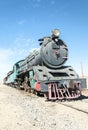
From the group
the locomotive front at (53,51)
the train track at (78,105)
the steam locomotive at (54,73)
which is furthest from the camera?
the locomotive front at (53,51)

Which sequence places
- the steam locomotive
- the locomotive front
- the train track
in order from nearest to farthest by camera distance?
the train track → the steam locomotive → the locomotive front

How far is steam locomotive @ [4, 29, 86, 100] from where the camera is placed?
54.4ft

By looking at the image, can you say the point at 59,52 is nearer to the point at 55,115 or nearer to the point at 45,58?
the point at 45,58

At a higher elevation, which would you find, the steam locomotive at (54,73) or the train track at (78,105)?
the steam locomotive at (54,73)

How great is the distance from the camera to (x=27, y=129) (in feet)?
25.8

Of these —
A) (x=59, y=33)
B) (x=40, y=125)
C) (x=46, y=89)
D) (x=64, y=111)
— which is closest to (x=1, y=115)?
(x=40, y=125)

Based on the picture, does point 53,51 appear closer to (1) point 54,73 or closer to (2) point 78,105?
(1) point 54,73

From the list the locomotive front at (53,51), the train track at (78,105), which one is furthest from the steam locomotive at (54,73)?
the train track at (78,105)

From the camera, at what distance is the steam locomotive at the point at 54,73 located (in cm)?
1658

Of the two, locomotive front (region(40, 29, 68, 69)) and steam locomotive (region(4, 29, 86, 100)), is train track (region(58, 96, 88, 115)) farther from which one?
locomotive front (region(40, 29, 68, 69))

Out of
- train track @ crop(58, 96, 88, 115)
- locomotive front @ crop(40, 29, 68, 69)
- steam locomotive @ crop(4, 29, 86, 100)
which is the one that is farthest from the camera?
locomotive front @ crop(40, 29, 68, 69)

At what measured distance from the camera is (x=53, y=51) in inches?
704

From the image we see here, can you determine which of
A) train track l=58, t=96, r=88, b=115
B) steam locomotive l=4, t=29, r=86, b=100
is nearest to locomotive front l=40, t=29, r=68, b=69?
steam locomotive l=4, t=29, r=86, b=100

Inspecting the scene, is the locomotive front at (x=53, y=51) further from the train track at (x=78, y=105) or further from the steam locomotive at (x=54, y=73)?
the train track at (x=78, y=105)
